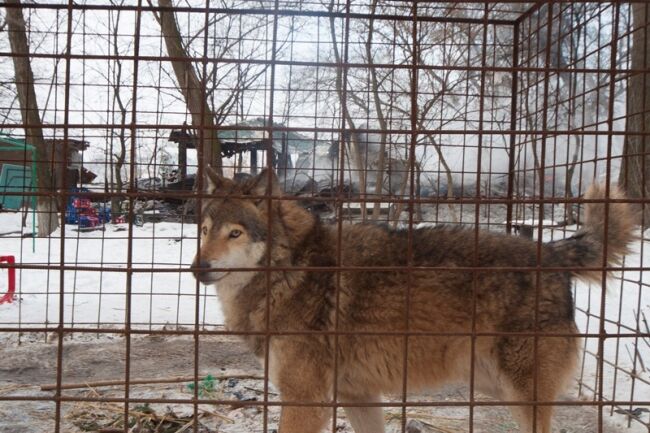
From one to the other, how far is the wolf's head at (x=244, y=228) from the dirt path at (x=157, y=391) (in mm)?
1616

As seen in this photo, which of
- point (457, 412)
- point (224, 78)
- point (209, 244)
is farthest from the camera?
point (224, 78)

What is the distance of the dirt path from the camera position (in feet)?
15.7

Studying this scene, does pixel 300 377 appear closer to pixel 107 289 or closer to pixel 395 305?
pixel 395 305

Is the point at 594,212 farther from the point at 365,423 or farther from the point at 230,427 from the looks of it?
the point at 230,427

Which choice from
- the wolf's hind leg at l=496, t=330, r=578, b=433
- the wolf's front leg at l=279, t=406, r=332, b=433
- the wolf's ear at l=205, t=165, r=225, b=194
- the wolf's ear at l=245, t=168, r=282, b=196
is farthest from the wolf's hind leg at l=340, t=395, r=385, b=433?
the wolf's ear at l=205, t=165, r=225, b=194

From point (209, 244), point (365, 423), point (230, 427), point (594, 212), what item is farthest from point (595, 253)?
point (230, 427)

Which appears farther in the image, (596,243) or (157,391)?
(157,391)

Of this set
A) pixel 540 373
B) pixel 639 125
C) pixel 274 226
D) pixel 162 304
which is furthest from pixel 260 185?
pixel 639 125

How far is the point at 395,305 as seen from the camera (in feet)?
12.4

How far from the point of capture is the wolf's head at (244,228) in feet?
12.3

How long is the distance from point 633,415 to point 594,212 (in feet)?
7.06

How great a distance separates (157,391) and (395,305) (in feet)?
10.6

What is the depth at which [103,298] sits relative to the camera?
932 centimetres

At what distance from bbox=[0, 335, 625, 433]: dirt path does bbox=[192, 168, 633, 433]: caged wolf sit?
1280 mm
